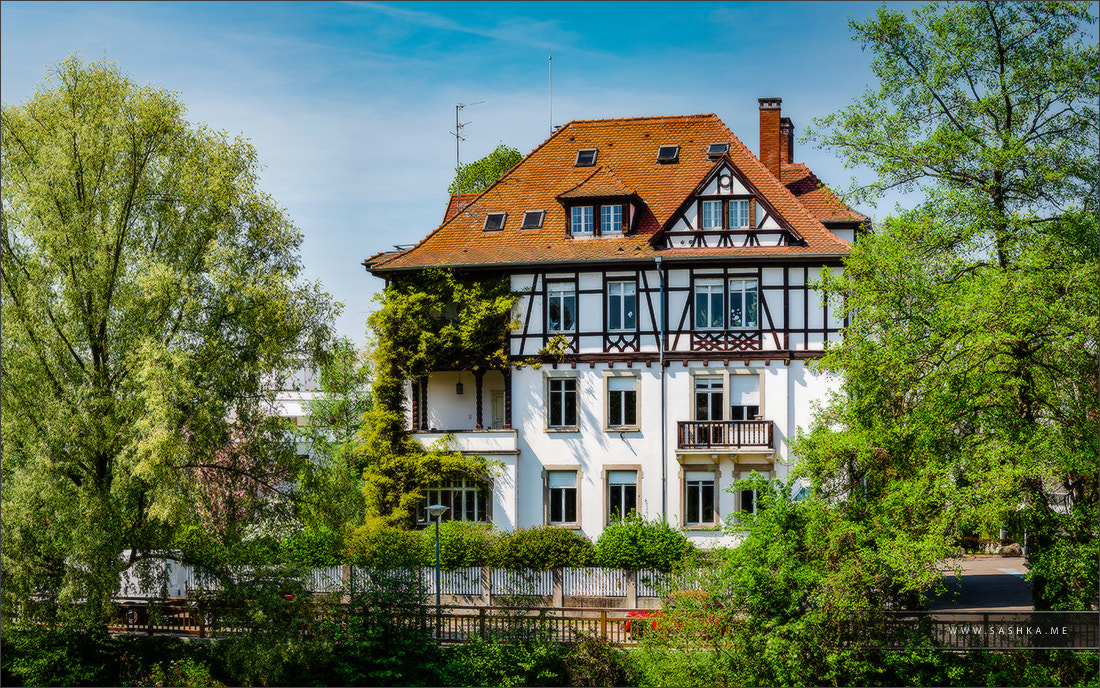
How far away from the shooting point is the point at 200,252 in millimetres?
23547

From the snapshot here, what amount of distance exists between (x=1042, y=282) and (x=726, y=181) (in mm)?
13576

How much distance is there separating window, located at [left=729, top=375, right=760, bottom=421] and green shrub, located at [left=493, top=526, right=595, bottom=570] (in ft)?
18.7

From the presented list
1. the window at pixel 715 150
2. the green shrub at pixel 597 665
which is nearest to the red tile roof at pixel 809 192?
the window at pixel 715 150

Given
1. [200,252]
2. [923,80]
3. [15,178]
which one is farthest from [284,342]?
[923,80]

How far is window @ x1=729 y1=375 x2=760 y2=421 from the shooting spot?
3177cm

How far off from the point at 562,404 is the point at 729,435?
4.80m

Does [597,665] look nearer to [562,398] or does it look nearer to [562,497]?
[562,497]

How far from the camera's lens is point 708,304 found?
32156 millimetres

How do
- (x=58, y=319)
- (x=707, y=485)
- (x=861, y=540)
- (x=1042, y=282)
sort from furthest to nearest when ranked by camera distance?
(x=707, y=485) → (x=58, y=319) → (x=861, y=540) → (x=1042, y=282)

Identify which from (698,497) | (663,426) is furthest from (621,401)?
(698,497)

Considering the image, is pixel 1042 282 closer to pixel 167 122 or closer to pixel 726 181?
pixel 726 181

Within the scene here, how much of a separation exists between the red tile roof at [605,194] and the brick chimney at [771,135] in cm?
68

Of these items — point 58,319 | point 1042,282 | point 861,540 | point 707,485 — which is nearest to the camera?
point 1042,282

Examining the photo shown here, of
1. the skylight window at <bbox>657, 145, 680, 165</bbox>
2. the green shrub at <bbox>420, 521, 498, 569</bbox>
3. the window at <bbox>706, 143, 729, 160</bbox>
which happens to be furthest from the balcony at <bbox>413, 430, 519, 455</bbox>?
the window at <bbox>706, 143, 729, 160</bbox>
